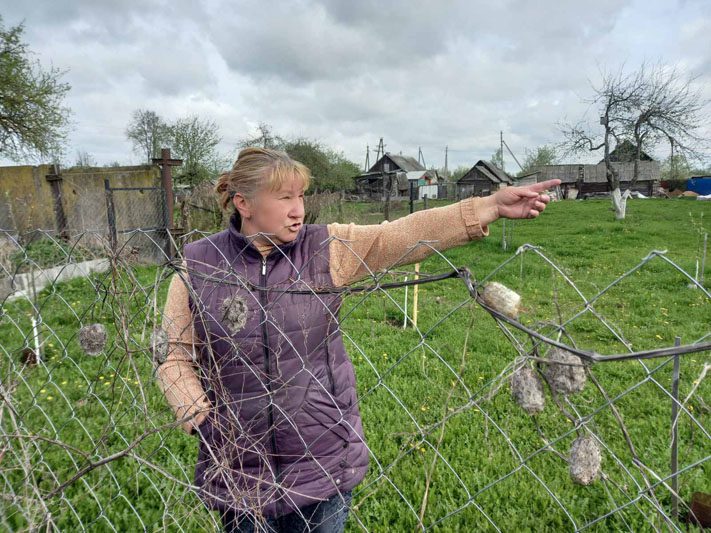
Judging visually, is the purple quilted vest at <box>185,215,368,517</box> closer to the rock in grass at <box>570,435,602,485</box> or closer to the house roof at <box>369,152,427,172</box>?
the rock in grass at <box>570,435,602,485</box>

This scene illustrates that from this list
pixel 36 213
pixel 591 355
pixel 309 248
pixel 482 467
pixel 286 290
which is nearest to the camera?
pixel 591 355

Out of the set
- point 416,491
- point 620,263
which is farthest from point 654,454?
point 620,263

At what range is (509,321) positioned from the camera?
89cm

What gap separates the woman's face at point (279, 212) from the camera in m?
1.52

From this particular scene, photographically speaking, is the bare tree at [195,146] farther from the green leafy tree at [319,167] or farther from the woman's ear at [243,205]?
the woman's ear at [243,205]

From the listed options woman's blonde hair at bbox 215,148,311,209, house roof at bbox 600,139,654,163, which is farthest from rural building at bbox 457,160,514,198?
woman's blonde hair at bbox 215,148,311,209

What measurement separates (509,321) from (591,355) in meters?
0.16

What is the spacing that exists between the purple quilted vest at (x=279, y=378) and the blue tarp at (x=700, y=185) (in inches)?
1588

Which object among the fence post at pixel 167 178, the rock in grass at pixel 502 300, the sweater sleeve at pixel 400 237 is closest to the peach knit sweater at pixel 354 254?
the sweater sleeve at pixel 400 237

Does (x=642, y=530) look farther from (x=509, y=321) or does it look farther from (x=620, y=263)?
(x=620, y=263)

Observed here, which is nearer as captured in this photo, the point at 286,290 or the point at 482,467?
the point at 286,290

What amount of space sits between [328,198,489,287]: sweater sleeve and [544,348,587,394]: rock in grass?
0.56 m

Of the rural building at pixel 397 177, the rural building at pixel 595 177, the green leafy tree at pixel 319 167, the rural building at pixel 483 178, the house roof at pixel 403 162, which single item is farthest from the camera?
the house roof at pixel 403 162

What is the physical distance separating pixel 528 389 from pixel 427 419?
225 centimetres
